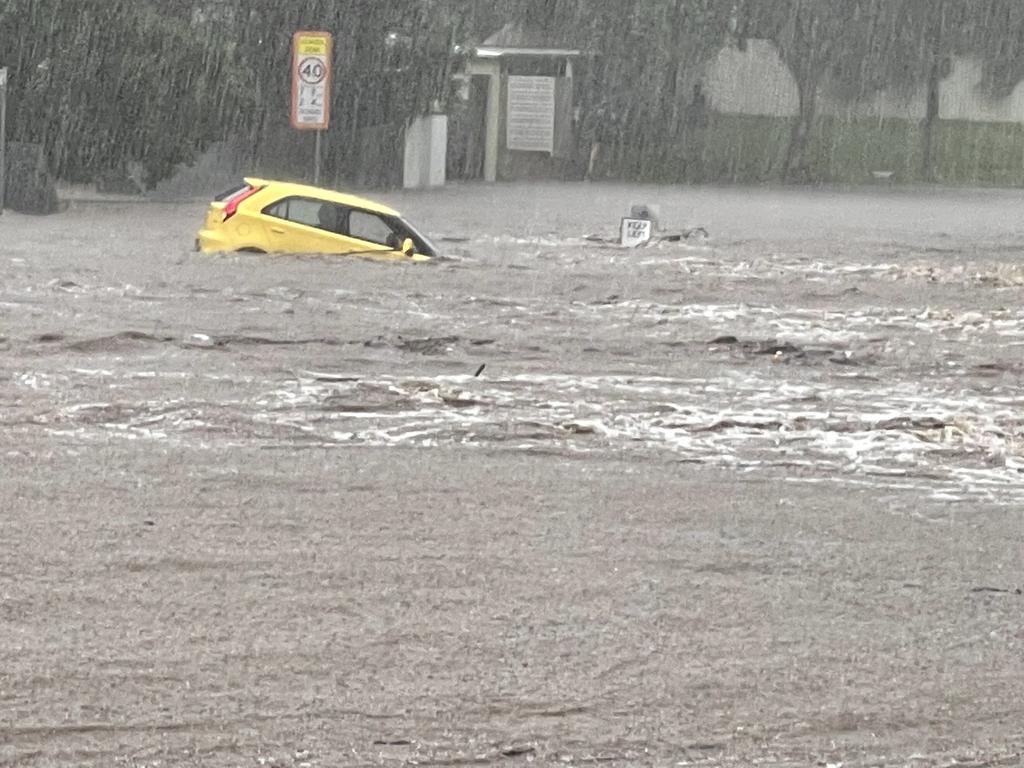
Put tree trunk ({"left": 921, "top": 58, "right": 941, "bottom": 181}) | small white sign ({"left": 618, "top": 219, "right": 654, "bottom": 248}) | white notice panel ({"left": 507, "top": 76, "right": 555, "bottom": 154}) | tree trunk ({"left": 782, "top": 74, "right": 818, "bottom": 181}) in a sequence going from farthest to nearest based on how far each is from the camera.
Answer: tree trunk ({"left": 921, "top": 58, "right": 941, "bottom": 181}) < tree trunk ({"left": 782, "top": 74, "right": 818, "bottom": 181}) < white notice panel ({"left": 507, "top": 76, "right": 555, "bottom": 154}) < small white sign ({"left": 618, "top": 219, "right": 654, "bottom": 248})

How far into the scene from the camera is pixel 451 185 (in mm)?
56906

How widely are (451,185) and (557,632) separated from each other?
49.6 metres

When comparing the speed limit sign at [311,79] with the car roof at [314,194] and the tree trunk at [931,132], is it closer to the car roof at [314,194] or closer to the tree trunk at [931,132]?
the car roof at [314,194]

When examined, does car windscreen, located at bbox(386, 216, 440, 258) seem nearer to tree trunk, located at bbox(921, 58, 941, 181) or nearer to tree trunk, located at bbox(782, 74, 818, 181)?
tree trunk, located at bbox(782, 74, 818, 181)

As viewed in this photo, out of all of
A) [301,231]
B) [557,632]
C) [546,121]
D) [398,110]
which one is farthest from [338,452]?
[546,121]

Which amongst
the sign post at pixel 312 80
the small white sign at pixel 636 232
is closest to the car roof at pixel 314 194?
the small white sign at pixel 636 232

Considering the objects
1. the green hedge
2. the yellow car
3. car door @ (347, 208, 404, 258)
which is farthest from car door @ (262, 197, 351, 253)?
the green hedge

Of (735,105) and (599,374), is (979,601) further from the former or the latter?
(735,105)

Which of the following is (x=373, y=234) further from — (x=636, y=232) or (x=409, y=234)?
(x=636, y=232)

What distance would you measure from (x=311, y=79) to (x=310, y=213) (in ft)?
32.4

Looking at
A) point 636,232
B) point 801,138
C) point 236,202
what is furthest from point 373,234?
point 801,138

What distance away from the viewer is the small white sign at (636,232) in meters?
30.9

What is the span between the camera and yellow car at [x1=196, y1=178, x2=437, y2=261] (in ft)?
81.6

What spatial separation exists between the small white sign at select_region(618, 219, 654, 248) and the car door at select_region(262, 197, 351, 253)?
260 inches
